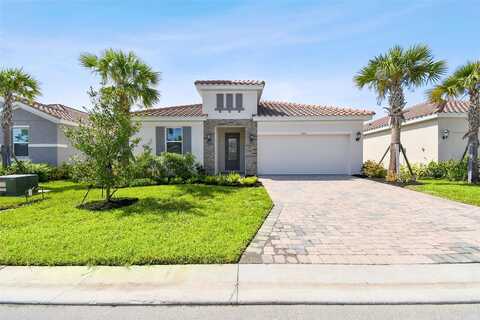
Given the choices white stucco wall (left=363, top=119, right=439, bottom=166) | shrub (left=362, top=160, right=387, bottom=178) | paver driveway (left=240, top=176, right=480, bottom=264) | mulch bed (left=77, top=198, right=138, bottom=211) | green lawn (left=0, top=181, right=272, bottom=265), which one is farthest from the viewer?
white stucco wall (left=363, top=119, right=439, bottom=166)

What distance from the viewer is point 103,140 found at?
7230mm

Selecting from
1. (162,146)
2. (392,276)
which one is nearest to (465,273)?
(392,276)

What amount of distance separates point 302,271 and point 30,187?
9702 millimetres

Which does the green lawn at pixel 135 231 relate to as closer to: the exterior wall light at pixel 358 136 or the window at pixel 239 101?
the window at pixel 239 101

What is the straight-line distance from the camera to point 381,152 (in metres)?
20.3

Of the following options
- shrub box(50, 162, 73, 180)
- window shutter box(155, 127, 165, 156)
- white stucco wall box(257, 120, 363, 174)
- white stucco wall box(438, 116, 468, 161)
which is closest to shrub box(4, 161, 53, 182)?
shrub box(50, 162, 73, 180)

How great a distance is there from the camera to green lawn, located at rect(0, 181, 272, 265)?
160 inches

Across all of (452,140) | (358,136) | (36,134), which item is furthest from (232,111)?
(452,140)

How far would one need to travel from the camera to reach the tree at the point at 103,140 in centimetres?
720

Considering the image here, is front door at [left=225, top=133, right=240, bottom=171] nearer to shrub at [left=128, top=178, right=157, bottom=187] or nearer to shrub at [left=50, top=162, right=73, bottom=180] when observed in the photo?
shrub at [left=128, top=178, right=157, bottom=187]

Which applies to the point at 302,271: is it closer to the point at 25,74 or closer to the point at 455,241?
the point at 455,241

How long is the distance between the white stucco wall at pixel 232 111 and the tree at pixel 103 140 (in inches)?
289

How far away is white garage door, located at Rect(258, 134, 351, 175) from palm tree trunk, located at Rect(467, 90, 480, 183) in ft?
17.6

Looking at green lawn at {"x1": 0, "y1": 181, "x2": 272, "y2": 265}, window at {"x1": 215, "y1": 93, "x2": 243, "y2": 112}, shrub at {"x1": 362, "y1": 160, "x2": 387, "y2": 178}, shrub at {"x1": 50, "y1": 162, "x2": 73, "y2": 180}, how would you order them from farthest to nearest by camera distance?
window at {"x1": 215, "y1": 93, "x2": 243, "y2": 112}
shrub at {"x1": 362, "y1": 160, "x2": 387, "y2": 178}
shrub at {"x1": 50, "y1": 162, "x2": 73, "y2": 180}
green lawn at {"x1": 0, "y1": 181, "x2": 272, "y2": 265}
